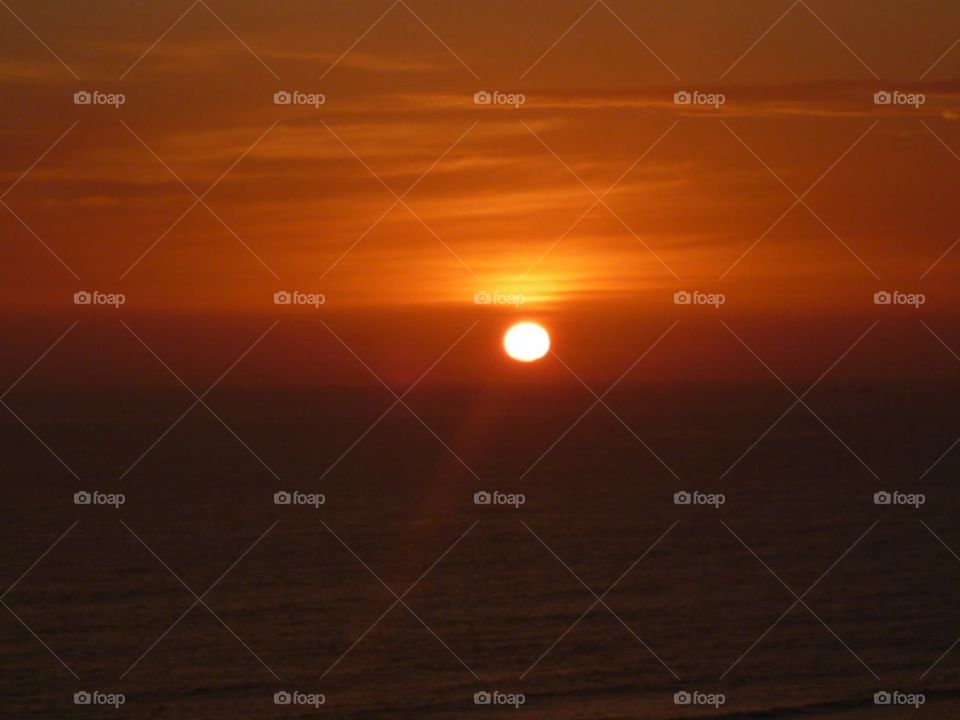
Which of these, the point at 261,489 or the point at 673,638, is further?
the point at 261,489

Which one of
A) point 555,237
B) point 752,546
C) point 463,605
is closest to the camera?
point 555,237

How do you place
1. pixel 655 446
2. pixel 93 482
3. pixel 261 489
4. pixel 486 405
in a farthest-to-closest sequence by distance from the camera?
pixel 486 405
pixel 655 446
pixel 93 482
pixel 261 489

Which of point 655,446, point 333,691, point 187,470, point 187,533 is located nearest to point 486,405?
point 655,446

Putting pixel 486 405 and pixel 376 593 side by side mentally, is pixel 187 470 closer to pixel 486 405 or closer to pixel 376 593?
pixel 376 593

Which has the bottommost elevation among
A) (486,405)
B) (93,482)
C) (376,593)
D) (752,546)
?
(376,593)

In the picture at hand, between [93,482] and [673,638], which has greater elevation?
[93,482]

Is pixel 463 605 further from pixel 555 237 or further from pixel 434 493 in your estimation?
pixel 434 493
